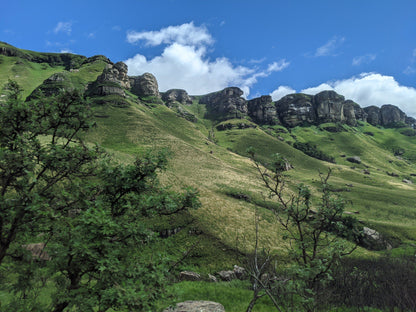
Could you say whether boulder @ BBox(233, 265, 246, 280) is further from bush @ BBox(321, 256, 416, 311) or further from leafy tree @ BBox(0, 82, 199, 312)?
leafy tree @ BBox(0, 82, 199, 312)

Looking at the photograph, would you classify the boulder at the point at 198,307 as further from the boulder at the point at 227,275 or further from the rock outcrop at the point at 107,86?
the rock outcrop at the point at 107,86

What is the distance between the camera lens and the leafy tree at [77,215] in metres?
5.46

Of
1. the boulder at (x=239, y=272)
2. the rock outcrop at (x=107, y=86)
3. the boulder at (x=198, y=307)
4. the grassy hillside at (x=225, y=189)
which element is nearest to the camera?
the boulder at (x=198, y=307)

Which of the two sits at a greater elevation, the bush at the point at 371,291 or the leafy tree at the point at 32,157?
the leafy tree at the point at 32,157

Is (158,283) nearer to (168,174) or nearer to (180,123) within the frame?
(168,174)

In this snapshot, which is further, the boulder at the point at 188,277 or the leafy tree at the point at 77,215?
the boulder at the point at 188,277

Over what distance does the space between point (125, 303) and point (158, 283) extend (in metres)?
1.04

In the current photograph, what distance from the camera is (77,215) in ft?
Result: 22.7

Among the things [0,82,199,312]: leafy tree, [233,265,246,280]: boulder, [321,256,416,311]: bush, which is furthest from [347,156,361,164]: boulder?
[0,82,199,312]: leafy tree

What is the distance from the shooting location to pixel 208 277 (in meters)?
25.2

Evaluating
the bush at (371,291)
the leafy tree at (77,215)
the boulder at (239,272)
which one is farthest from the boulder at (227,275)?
the leafy tree at (77,215)

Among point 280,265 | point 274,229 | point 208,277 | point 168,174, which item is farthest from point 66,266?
point 168,174

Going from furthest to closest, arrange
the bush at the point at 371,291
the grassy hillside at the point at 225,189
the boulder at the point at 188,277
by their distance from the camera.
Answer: the grassy hillside at the point at 225,189 < the boulder at the point at 188,277 < the bush at the point at 371,291

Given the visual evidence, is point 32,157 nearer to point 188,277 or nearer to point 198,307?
point 198,307
